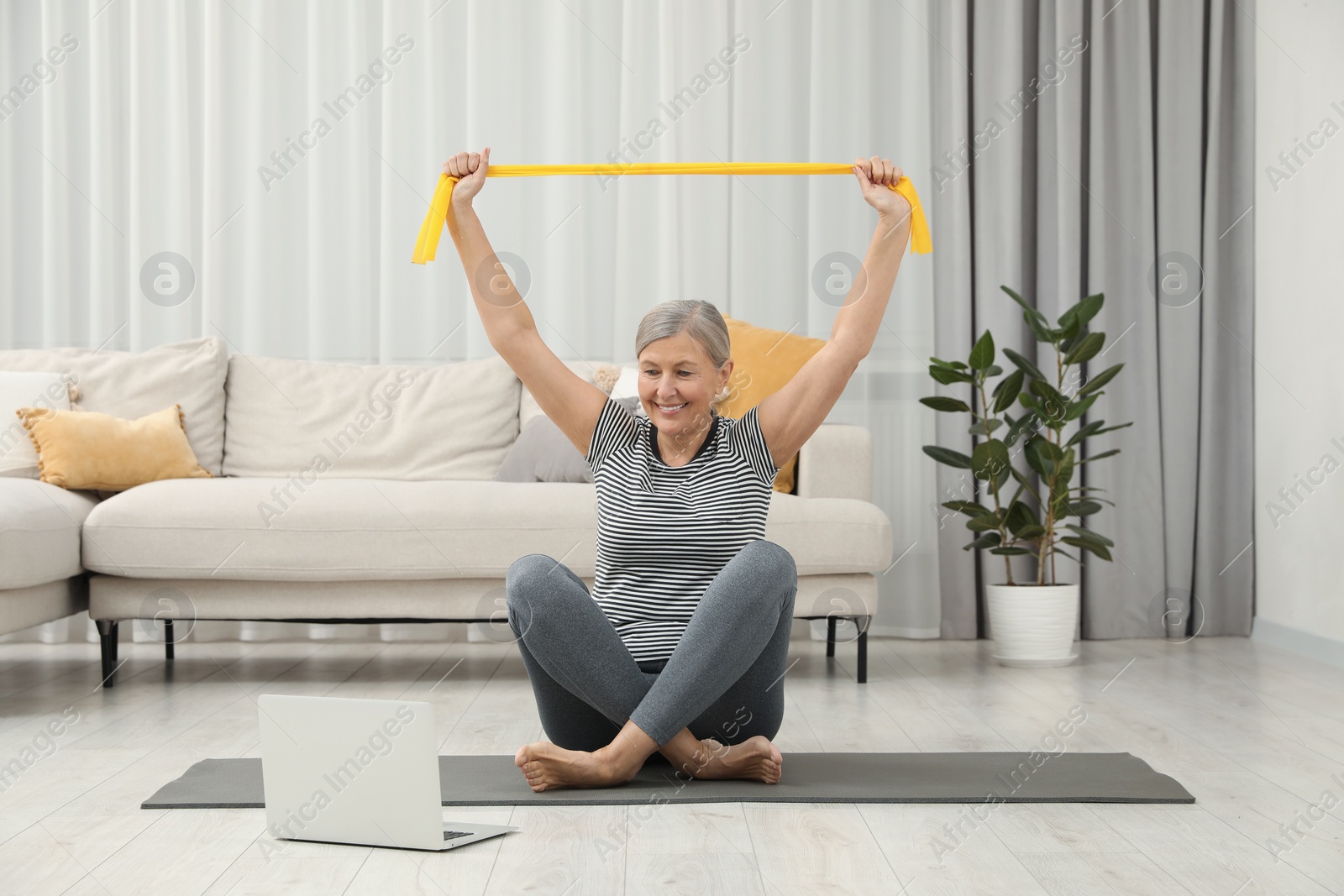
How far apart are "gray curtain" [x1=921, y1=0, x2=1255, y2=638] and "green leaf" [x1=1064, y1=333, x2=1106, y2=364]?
0.50 meters

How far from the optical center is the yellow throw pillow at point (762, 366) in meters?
3.03

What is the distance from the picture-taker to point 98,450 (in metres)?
2.91

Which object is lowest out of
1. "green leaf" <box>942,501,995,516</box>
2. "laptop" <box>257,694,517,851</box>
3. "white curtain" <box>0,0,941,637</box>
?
"laptop" <box>257,694,517,851</box>

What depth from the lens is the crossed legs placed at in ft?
5.25

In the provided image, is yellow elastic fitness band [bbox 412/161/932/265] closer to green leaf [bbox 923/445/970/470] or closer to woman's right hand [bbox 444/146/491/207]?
woman's right hand [bbox 444/146/491/207]

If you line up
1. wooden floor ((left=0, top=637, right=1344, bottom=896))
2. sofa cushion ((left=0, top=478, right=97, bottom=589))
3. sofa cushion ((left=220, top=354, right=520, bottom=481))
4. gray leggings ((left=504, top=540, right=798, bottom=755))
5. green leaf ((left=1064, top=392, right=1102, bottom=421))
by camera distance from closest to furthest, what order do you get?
wooden floor ((left=0, top=637, right=1344, bottom=896)) → gray leggings ((left=504, top=540, right=798, bottom=755)) → sofa cushion ((left=0, top=478, right=97, bottom=589)) → green leaf ((left=1064, top=392, right=1102, bottom=421)) → sofa cushion ((left=220, top=354, right=520, bottom=481))

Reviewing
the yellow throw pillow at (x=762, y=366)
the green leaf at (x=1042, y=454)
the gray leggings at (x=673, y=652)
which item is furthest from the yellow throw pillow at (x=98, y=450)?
the green leaf at (x=1042, y=454)

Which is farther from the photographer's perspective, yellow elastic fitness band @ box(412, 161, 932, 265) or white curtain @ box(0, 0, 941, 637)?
white curtain @ box(0, 0, 941, 637)

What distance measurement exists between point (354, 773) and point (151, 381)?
86.0 inches

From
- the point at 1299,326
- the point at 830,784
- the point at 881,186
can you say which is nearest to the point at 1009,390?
the point at 1299,326

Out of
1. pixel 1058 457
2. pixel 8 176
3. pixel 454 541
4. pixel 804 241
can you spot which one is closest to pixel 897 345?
pixel 804 241

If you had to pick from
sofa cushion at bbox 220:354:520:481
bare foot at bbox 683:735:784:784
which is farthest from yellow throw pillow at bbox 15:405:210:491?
bare foot at bbox 683:735:784:784

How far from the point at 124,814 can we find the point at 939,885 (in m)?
1.14

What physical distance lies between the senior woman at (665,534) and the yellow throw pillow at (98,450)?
1609 millimetres
